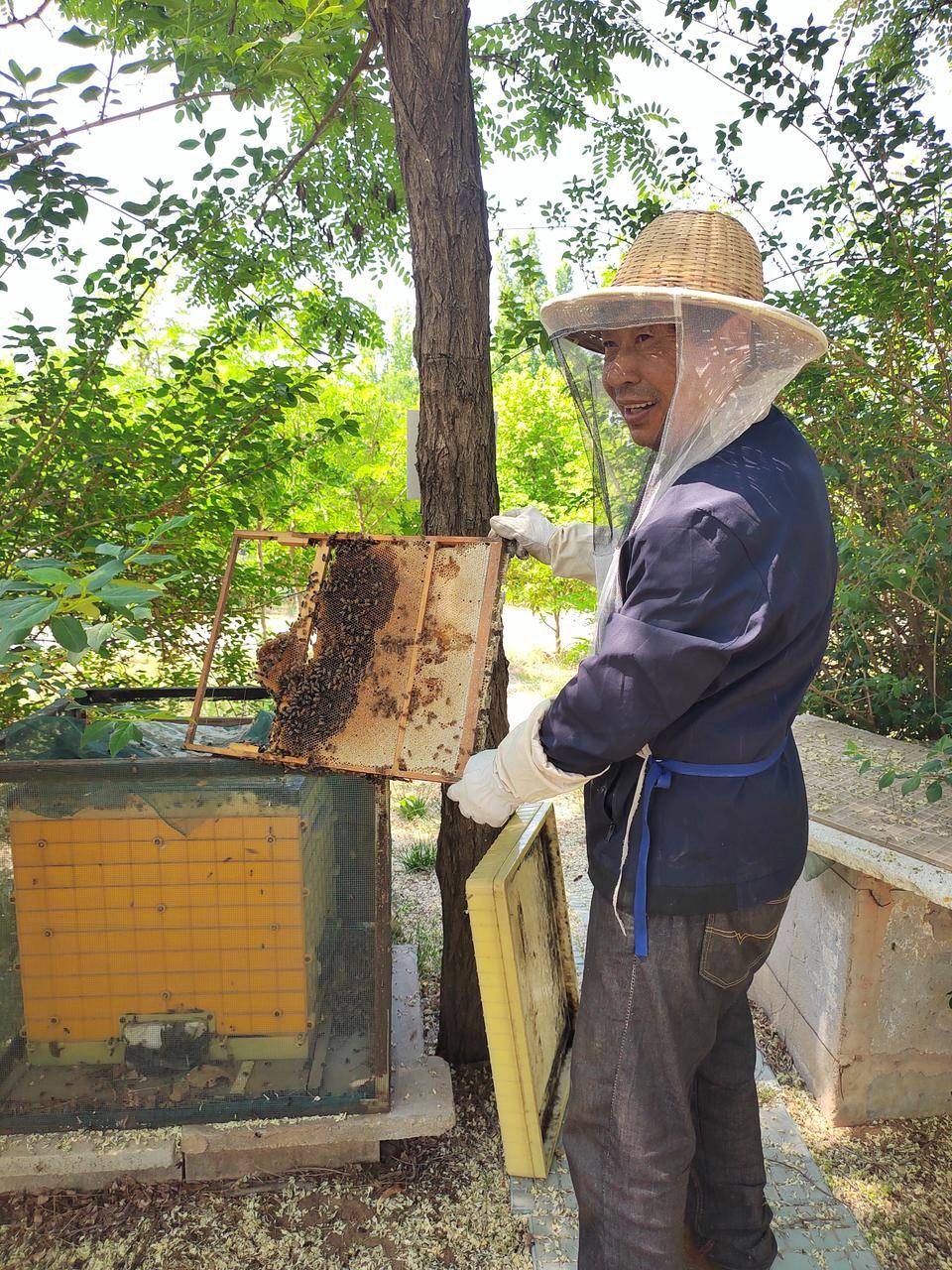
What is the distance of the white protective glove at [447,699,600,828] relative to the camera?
5.24 ft

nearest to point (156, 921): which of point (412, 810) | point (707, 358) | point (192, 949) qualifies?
point (192, 949)

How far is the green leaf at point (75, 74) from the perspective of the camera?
185 centimetres

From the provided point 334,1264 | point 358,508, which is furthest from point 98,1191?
point 358,508

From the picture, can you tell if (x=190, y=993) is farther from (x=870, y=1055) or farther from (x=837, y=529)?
(x=837, y=529)

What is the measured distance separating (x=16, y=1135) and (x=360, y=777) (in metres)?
1.26

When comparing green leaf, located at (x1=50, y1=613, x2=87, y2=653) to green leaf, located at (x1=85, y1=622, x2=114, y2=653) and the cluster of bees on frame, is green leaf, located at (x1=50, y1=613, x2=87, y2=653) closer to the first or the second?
green leaf, located at (x1=85, y1=622, x2=114, y2=653)

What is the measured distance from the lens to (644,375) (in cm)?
167

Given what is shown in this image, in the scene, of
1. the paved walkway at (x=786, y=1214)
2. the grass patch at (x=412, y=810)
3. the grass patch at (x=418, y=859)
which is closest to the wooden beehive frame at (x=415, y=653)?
the paved walkway at (x=786, y=1214)

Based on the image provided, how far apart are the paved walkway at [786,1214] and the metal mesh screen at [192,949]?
491mm

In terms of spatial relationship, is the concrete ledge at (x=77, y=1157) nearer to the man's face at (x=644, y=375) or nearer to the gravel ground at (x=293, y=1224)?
the gravel ground at (x=293, y=1224)

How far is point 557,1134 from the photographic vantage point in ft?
7.06

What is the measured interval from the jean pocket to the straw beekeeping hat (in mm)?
1055

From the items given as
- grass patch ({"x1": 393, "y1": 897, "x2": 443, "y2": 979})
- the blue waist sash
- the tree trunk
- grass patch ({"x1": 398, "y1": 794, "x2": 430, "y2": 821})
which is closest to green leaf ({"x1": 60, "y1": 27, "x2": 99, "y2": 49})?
the tree trunk

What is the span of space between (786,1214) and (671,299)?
2.18 m
